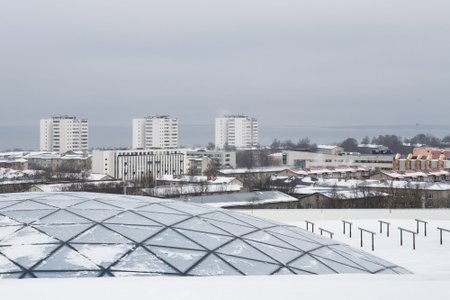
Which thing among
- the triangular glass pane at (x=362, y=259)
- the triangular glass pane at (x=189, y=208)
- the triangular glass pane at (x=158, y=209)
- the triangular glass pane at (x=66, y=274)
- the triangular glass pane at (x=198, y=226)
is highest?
the triangular glass pane at (x=158, y=209)

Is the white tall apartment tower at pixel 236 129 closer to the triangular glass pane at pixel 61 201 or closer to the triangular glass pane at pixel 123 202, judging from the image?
the triangular glass pane at pixel 123 202

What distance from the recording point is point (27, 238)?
6824 mm

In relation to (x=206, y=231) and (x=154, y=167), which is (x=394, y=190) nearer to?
(x=206, y=231)

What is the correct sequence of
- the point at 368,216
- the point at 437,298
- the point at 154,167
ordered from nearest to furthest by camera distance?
the point at 437,298, the point at 368,216, the point at 154,167

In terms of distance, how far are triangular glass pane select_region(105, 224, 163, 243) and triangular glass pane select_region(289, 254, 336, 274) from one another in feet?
6.21

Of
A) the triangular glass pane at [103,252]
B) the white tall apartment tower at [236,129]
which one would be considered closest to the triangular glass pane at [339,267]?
the triangular glass pane at [103,252]

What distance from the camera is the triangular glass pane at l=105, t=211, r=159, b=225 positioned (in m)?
7.68

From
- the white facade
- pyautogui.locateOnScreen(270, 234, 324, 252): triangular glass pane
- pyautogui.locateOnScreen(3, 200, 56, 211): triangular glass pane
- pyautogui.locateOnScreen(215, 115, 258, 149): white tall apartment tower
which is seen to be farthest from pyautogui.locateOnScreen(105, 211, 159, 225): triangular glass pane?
pyautogui.locateOnScreen(215, 115, 258, 149): white tall apartment tower

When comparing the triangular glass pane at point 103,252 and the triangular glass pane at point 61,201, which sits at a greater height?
the triangular glass pane at point 61,201

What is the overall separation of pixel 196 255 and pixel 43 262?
69.9 inches

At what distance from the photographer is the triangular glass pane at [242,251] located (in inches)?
275

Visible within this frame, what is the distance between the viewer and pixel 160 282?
14.9 ft

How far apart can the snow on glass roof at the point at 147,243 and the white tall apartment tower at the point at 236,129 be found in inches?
6205

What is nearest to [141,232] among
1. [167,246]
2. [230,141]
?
[167,246]
